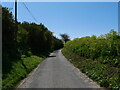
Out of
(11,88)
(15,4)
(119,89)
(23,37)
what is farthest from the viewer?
(23,37)

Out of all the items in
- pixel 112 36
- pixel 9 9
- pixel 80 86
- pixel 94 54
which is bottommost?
pixel 80 86

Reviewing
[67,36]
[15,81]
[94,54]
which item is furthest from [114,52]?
[67,36]

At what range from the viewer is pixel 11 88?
1053 centimetres

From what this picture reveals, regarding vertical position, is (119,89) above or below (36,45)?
below

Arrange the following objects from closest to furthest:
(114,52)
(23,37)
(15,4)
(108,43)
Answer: (114,52) → (108,43) → (15,4) → (23,37)

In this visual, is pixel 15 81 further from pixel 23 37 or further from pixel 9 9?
pixel 23 37

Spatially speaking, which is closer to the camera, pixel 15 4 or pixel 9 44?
pixel 9 44

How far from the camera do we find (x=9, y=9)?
19.0 meters

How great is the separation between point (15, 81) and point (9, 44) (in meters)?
7.34

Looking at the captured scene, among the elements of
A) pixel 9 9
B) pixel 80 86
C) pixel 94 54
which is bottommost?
pixel 80 86

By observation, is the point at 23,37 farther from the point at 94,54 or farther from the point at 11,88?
the point at 11,88

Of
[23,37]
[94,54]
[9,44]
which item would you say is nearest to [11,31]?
[9,44]

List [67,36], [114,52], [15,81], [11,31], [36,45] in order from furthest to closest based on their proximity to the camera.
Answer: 1. [67,36]
2. [36,45]
3. [11,31]
4. [114,52]
5. [15,81]

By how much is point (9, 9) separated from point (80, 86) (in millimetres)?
10496
